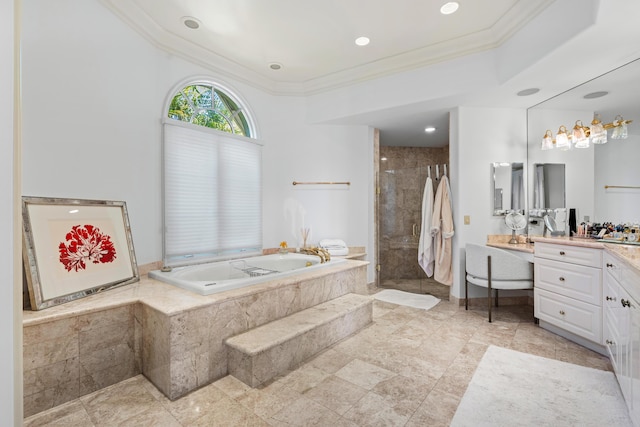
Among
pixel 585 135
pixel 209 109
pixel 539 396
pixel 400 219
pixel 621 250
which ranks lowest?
pixel 539 396

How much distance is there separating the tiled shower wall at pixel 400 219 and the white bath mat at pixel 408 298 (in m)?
0.59

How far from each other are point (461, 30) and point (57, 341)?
4.00m

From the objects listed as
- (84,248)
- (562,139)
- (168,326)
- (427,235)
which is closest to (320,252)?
(427,235)

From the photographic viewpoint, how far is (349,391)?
75.6 inches

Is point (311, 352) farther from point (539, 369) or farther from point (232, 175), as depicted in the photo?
point (232, 175)

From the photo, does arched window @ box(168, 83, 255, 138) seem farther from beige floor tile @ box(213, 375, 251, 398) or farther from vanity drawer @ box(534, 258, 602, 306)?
vanity drawer @ box(534, 258, 602, 306)

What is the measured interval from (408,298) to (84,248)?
11.5ft

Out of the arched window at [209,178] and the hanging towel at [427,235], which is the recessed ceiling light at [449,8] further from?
the arched window at [209,178]

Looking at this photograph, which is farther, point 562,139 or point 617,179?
point 562,139

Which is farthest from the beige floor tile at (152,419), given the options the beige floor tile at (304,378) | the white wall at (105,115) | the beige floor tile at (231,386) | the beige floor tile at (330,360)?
the white wall at (105,115)

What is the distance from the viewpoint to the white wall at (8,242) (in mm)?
757

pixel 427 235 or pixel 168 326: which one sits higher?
pixel 427 235

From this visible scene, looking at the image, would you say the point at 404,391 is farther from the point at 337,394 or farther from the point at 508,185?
the point at 508,185

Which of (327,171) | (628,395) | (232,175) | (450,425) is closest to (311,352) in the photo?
(450,425)
